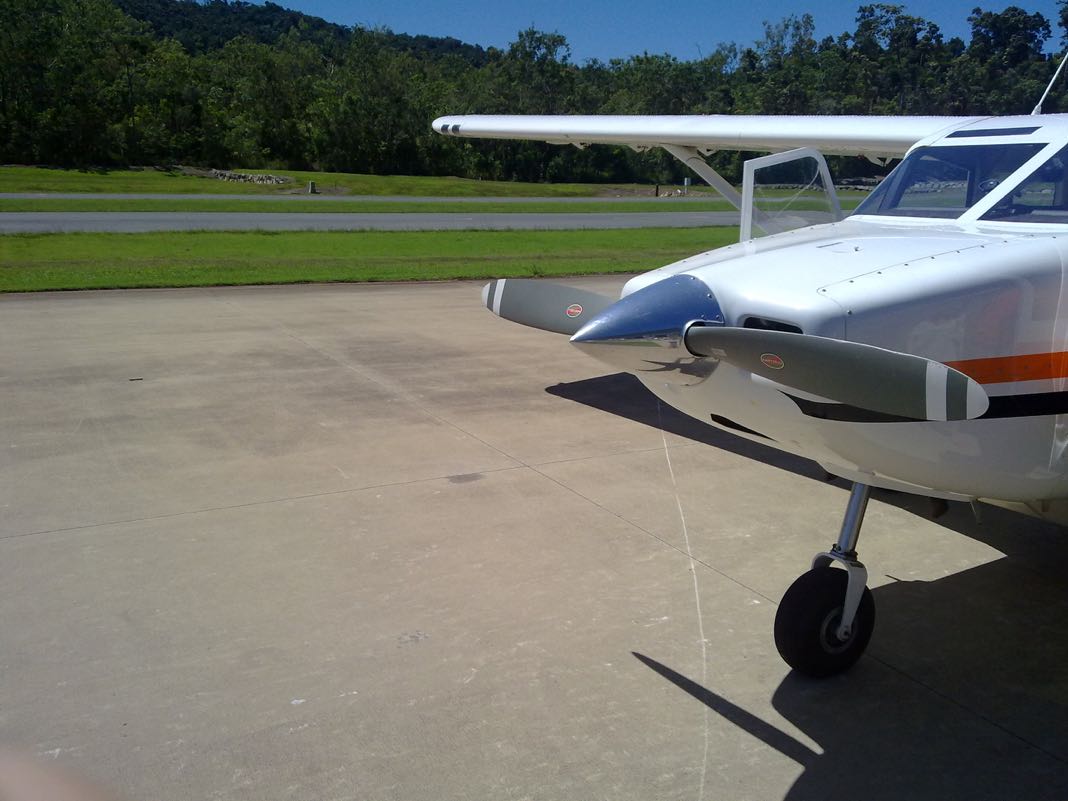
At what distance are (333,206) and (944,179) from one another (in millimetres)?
35557

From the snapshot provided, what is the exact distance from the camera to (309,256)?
22.2m

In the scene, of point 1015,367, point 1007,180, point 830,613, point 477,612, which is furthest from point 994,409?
point 477,612

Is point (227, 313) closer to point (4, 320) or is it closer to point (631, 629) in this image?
point (4, 320)

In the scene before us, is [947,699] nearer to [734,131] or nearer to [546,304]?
[546,304]

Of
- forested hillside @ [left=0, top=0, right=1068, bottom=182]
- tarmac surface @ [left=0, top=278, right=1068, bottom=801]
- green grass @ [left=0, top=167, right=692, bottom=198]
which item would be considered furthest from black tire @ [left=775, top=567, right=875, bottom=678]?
green grass @ [left=0, top=167, right=692, bottom=198]

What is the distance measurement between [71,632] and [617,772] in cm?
274

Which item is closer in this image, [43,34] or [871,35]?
[871,35]

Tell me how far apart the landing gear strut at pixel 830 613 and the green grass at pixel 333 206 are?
33086 mm

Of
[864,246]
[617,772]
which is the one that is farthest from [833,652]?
[864,246]

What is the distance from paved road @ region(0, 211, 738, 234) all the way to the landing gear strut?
81.2 feet

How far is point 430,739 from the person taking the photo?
156 inches

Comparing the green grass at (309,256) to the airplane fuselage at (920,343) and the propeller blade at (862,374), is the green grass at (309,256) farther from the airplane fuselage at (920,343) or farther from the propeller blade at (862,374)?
the propeller blade at (862,374)

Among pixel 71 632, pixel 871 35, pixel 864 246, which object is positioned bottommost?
pixel 71 632

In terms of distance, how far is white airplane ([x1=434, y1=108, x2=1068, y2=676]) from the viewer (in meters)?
3.40
